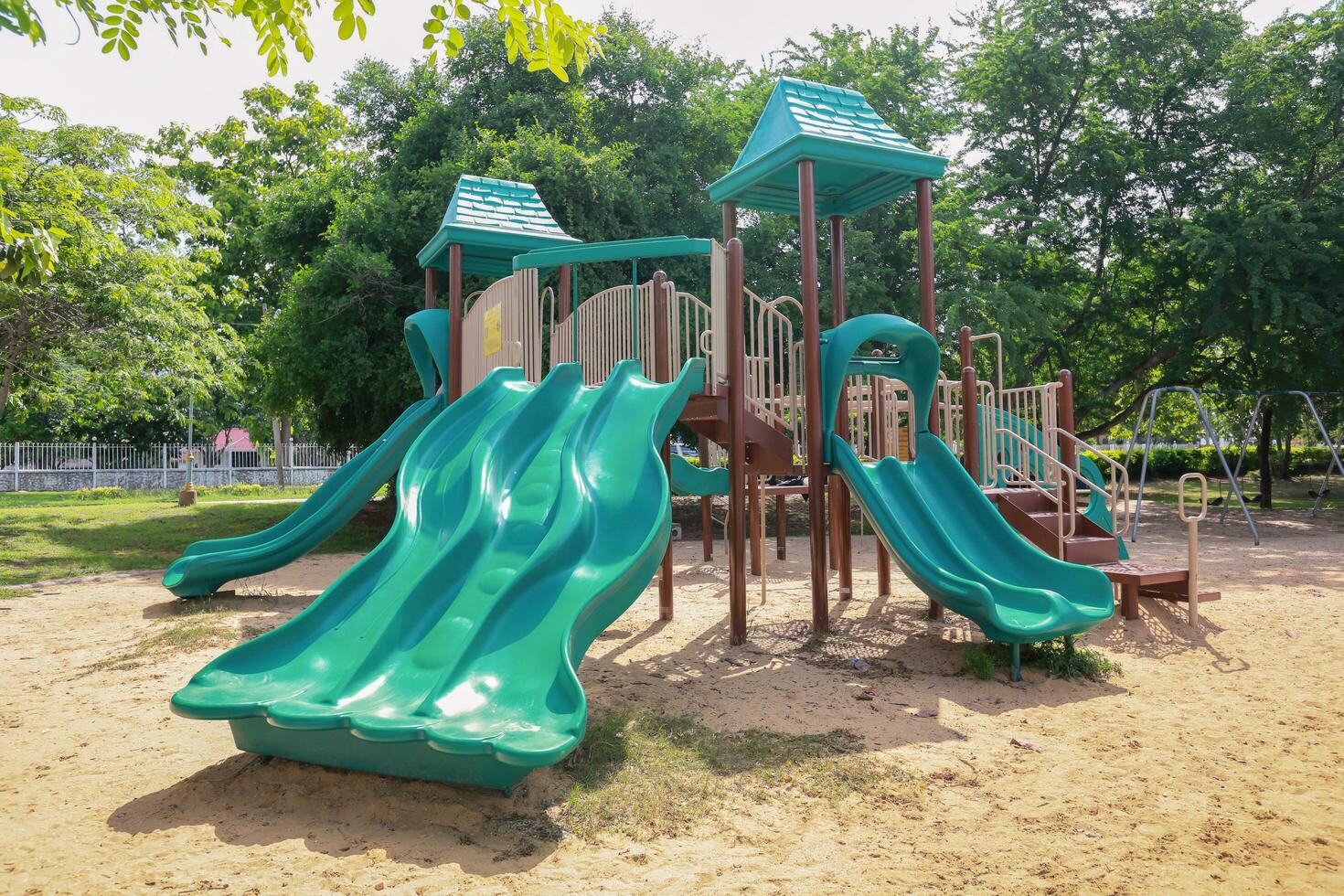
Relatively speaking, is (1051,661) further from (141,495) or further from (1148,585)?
(141,495)

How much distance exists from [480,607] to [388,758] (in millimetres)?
1071

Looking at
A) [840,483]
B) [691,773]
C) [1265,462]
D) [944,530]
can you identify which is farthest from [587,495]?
[1265,462]

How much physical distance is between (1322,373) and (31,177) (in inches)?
966

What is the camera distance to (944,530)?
7152mm

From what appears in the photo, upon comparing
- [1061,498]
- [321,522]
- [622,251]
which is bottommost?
[321,522]

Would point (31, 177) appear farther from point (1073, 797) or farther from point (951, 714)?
point (1073, 797)

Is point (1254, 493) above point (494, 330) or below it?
below

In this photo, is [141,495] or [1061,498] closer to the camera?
[1061,498]

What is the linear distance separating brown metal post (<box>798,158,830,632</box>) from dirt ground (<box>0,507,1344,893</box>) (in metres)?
0.53

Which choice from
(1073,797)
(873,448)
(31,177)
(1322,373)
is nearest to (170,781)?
(1073,797)

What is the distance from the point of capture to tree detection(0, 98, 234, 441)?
14164mm

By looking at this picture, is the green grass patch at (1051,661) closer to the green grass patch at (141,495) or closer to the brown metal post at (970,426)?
the brown metal post at (970,426)

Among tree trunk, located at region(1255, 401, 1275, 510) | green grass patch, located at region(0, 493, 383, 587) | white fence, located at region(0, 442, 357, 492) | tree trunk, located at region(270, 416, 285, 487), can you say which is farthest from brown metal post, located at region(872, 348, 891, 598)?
tree trunk, located at region(270, 416, 285, 487)

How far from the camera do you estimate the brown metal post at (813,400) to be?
309 inches
